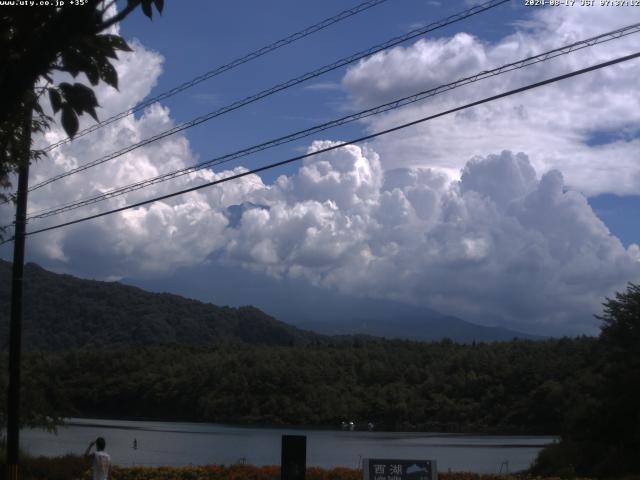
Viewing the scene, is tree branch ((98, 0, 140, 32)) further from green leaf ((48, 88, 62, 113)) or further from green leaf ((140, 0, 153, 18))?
green leaf ((48, 88, 62, 113))

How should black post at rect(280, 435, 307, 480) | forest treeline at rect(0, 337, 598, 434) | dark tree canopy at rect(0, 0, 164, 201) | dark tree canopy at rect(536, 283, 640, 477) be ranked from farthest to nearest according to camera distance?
forest treeline at rect(0, 337, 598, 434), dark tree canopy at rect(536, 283, 640, 477), black post at rect(280, 435, 307, 480), dark tree canopy at rect(0, 0, 164, 201)

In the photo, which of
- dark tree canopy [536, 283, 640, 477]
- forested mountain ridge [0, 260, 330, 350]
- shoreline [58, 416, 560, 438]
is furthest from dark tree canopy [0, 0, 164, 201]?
forested mountain ridge [0, 260, 330, 350]

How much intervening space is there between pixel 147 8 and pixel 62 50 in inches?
24.2

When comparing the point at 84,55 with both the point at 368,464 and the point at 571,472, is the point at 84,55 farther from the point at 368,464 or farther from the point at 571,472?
the point at 571,472

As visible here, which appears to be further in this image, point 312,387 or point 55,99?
point 312,387

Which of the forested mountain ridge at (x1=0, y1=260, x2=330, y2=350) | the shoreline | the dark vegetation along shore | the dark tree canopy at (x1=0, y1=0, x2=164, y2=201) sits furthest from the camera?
the forested mountain ridge at (x1=0, y1=260, x2=330, y2=350)

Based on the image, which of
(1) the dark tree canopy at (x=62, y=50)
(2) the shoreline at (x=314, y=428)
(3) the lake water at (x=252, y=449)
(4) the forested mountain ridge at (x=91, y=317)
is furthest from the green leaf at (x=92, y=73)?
(4) the forested mountain ridge at (x=91, y=317)

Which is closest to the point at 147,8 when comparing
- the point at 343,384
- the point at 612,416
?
the point at 612,416

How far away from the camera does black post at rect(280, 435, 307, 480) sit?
1603cm

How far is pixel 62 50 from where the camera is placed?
5668 mm

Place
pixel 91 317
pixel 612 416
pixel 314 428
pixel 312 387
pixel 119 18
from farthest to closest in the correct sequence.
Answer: pixel 91 317
pixel 312 387
pixel 314 428
pixel 612 416
pixel 119 18

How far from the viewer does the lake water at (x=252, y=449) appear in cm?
4619

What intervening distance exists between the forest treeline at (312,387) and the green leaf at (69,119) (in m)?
83.0

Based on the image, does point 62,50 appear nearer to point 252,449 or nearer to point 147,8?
point 147,8
